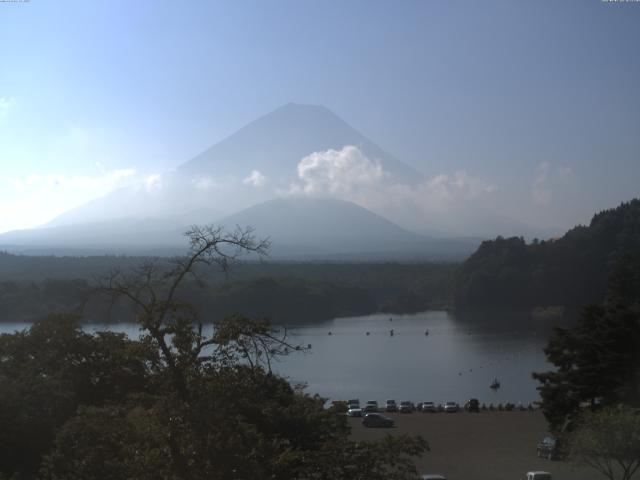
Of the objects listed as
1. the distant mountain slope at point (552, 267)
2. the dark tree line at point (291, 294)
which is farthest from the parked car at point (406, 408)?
the distant mountain slope at point (552, 267)

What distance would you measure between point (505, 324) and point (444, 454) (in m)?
23.3

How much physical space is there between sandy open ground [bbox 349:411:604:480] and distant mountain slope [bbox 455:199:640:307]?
79.8 ft

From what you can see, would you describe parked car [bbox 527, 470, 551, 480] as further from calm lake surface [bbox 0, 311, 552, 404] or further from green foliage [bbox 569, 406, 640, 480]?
calm lake surface [bbox 0, 311, 552, 404]

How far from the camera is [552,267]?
3578 centimetres

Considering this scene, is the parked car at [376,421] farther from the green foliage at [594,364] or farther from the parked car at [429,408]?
the parked car at [429,408]

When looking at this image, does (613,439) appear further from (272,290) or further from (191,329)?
(272,290)

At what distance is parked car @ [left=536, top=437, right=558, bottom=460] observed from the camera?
796cm

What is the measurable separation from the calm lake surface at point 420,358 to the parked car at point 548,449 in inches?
135

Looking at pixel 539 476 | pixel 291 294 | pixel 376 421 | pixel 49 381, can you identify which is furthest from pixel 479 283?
pixel 49 381

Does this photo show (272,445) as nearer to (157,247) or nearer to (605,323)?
(605,323)

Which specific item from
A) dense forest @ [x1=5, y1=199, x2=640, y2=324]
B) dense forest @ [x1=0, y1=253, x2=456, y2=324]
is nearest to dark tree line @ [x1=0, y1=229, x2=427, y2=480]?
dense forest @ [x1=0, y1=253, x2=456, y2=324]

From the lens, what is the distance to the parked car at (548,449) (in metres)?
7.96

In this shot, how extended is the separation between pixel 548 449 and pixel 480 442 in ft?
4.10

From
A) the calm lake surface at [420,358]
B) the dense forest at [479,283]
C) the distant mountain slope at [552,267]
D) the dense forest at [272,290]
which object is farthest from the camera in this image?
the distant mountain slope at [552,267]
